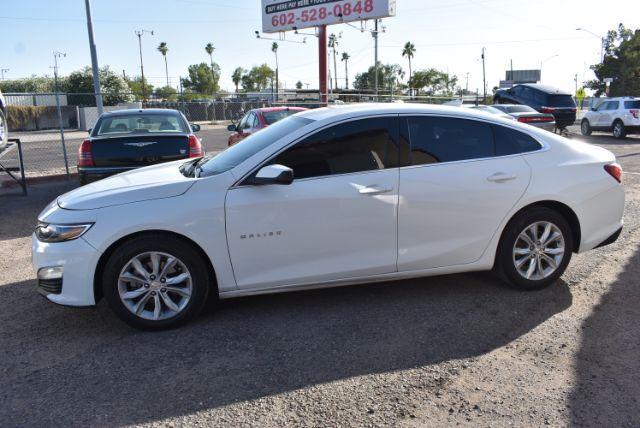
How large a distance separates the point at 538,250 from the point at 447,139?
1230 millimetres

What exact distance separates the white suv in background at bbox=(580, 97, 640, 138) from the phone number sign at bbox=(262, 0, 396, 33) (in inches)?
448

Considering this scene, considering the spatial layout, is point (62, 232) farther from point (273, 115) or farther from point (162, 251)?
point (273, 115)

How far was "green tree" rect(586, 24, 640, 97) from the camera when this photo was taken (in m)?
46.4

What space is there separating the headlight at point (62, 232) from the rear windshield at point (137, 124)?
4.77m

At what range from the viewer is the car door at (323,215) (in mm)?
4008

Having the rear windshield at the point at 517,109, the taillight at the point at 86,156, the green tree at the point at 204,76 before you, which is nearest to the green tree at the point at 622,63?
the rear windshield at the point at 517,109

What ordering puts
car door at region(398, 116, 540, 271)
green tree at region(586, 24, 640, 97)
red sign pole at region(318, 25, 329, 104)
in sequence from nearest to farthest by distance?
car door at region(398, 116, 540, 271) < red sign pole at region(318, 25, 329, 104) < green tree at region(586, 24, 640, 97)

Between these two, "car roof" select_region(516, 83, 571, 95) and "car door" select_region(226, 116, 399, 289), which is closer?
"car door" select_region(226, 116, 399, 289)

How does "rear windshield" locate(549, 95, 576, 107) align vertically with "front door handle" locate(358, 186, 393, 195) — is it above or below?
above

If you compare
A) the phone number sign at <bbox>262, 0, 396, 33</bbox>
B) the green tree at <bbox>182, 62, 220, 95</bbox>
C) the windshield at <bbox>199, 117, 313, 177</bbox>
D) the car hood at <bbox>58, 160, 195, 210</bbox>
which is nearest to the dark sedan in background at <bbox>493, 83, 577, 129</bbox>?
the phone number sign at <bbox>262, 0, 396, 33</bbox>

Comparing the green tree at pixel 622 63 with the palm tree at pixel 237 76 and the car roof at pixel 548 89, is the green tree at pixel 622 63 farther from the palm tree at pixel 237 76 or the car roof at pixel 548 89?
the palm tree at pixel 237 76

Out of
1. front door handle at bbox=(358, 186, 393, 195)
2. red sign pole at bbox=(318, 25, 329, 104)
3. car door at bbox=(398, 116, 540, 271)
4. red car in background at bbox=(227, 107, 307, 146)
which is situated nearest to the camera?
front door handle at bbox=(358, 186, 393, 195)

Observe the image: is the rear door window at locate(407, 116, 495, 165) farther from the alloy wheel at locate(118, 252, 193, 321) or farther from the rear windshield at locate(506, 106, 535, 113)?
the rear windshield at locate(506, 106, 535, 113)

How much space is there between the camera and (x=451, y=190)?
4316 mm
